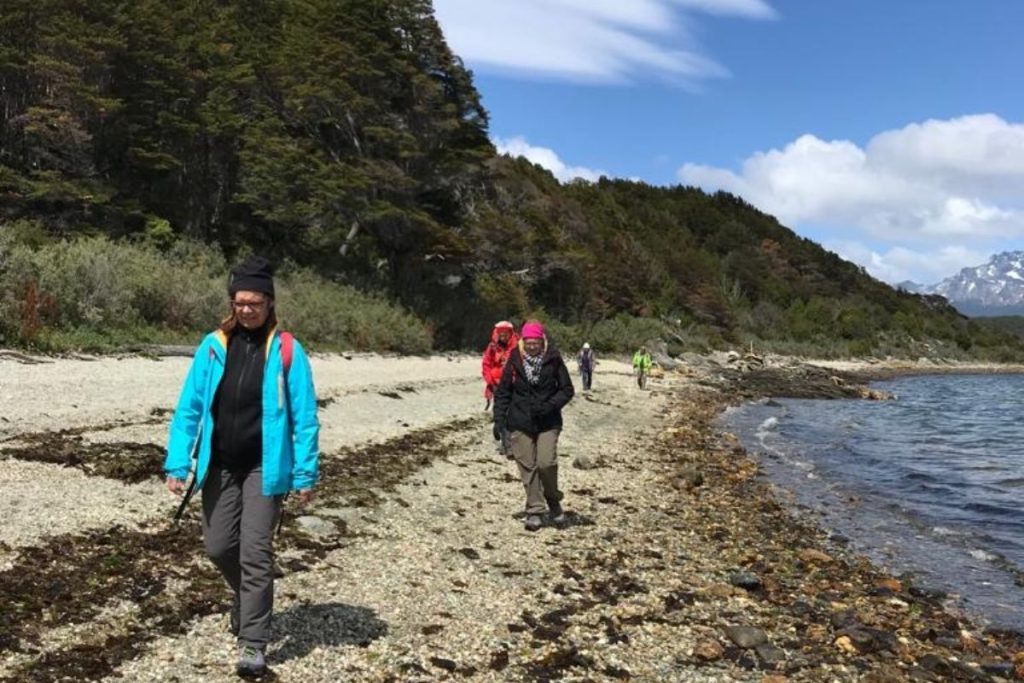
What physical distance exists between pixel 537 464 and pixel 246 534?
4640 mm

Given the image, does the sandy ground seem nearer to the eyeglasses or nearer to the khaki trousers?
the eyeglasses

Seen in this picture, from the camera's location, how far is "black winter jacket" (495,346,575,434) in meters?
8.69

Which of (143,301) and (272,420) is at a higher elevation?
(143,301)

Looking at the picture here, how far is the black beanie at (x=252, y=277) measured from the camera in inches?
179

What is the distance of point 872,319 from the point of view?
358ft

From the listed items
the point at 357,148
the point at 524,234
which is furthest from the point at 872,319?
the point at 357,148

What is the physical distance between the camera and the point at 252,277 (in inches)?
180

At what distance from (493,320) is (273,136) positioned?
586 inches

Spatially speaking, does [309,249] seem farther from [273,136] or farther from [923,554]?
[923,554]

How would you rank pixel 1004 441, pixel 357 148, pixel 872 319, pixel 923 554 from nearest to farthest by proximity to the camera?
pixel 923 554
pixel 1004 441
pixel 357 148
pixel 872 319

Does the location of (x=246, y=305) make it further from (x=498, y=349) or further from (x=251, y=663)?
(x=498, y=349)

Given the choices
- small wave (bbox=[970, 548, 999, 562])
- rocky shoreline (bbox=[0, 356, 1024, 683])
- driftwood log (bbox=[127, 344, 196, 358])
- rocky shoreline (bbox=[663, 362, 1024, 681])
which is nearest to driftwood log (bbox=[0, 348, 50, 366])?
driftwood log (bbox=[127, 344, 196, 358])

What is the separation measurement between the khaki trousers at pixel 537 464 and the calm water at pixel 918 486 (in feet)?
14.0

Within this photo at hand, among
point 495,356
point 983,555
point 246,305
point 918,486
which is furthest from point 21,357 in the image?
point 918,486
